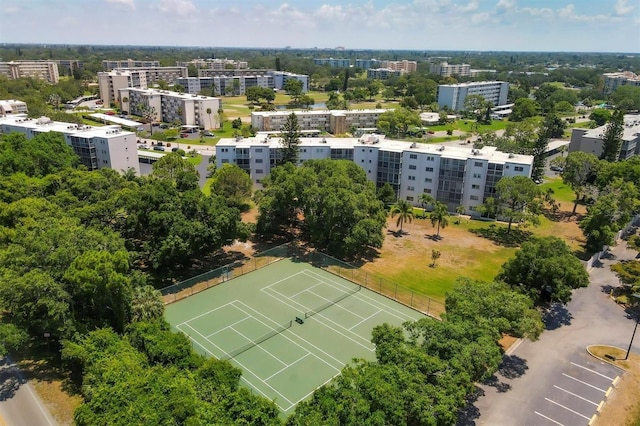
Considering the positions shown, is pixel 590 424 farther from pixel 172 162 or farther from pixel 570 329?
pixel 172 162

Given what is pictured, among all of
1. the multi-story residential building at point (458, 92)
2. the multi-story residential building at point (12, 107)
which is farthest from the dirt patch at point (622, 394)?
the multi-story residential building at point (458, 92)

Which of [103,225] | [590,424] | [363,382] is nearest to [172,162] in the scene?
[103,225]

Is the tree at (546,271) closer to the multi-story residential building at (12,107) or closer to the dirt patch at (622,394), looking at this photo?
the dirt patch at (622,394)

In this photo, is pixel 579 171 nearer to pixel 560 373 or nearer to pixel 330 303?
pixel 560 373

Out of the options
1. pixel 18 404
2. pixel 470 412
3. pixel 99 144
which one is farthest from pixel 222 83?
pixel 470 412

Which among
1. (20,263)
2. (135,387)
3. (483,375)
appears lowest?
(483,375)
